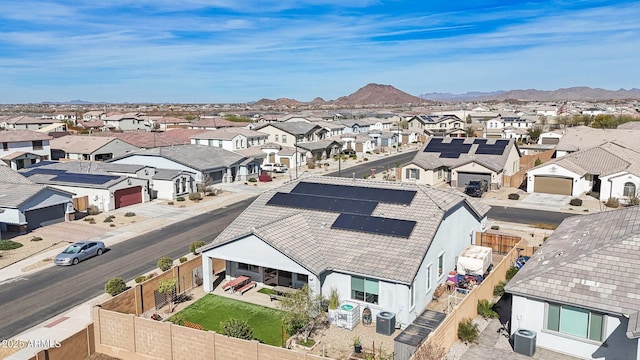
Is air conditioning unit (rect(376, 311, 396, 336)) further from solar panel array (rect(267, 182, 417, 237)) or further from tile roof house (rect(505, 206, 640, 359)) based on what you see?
tile roof house (rect(505, 206, 640, 359))

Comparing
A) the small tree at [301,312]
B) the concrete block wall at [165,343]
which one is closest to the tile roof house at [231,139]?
the small tree at [301,312]

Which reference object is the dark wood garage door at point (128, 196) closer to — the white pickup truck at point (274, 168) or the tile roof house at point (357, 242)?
the tile roof house at point (357, 242)

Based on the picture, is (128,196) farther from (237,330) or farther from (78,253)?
(237,330)

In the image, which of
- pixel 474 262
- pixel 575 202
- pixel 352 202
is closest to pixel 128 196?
pixel 352 202

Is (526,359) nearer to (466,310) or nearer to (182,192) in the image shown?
(466,310)

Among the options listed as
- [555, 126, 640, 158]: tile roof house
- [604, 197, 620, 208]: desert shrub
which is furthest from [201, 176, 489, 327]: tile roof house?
[555, 126, 640, 158]: tile roof house
